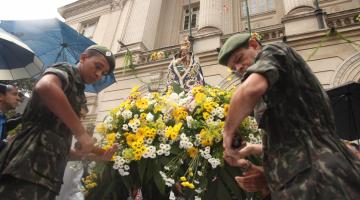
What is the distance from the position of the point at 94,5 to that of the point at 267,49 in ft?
52.3

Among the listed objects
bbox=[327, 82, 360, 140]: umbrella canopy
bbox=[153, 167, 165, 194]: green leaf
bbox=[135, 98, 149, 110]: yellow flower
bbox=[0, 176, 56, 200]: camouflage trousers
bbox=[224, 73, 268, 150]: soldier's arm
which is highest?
bbox=[327, 82, 360, 140]: umbrella canopy

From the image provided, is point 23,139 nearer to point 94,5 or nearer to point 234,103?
point 234,103

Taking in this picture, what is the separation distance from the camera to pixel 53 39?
6.25m

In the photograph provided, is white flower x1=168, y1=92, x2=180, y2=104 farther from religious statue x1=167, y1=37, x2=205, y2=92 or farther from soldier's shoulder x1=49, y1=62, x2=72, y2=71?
religious statue x1=167, y1=37, x2=205, y2=92

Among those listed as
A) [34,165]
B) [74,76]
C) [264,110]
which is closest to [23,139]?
[34,165]

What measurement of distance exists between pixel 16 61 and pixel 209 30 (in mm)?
6814

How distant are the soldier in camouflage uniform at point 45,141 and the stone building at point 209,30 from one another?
21.3 ft

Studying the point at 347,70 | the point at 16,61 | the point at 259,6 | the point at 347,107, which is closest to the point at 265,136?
the point at 347,107

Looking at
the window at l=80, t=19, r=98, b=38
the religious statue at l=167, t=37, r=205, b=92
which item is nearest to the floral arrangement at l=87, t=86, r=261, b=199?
the religious statue at l=167, t=37, r=205, b=92

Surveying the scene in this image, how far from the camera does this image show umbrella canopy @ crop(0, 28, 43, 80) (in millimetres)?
3484

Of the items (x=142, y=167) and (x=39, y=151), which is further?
(x=142, y=167)

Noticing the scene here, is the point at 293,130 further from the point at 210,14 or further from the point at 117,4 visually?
the point at 117,4

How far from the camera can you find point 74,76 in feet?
6.27

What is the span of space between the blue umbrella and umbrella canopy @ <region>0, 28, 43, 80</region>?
84.9 inches
